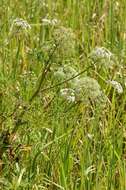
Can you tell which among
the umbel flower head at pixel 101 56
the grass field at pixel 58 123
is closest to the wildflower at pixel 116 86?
the grass field at pixel 58 123

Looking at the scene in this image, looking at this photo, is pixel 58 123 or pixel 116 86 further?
pixel 58 123

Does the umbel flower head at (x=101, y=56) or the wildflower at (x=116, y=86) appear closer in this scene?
the umbel flower head at (x=101, y=56)

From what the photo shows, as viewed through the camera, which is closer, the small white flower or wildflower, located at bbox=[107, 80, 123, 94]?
the small white flower

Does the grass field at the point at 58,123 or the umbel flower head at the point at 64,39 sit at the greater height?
the umbel flower head at the point at 64,39

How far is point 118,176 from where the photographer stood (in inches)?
84.2

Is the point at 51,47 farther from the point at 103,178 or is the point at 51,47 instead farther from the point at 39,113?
the point at 103,178

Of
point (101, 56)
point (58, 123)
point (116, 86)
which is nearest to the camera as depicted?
point (101, 56)

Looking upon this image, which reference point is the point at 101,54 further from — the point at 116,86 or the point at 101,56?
the point at 116,86

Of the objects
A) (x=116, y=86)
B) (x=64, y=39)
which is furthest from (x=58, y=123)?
(x=64, y=39)

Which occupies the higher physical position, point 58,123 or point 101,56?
point 101,56

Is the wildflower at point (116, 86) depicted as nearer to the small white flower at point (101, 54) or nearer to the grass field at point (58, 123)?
the grass field at point (58, 123)

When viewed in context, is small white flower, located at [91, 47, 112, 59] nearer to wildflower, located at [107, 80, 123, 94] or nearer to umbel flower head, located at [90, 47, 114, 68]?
umbel flower head, located at [90, 47, 114, 68]

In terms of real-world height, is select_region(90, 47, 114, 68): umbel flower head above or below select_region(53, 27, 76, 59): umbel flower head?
below

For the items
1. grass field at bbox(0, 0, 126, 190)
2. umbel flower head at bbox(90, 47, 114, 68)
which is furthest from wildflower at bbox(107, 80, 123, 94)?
umbel flower head at bbox(90, 47, 114, 68)
